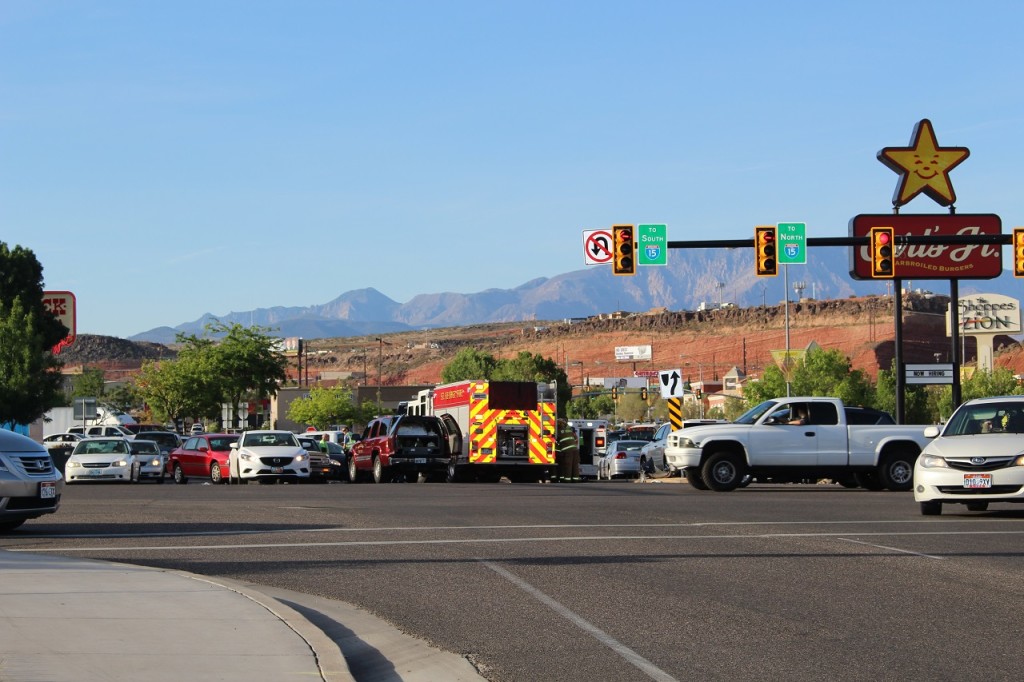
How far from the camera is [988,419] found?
1997cm

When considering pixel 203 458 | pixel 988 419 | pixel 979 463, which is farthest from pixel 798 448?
pixel 203 458

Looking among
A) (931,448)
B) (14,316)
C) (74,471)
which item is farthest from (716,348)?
(931,448)

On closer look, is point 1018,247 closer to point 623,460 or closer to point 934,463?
point 934,463

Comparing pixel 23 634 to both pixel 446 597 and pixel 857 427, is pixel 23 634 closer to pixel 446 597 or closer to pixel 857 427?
pixel 446 597

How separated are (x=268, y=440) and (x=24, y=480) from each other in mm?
20446

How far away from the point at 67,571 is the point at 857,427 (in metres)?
20.3

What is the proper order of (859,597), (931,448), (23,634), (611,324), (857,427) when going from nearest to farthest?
(23,634), (859,597), (931,448), (857,427), (611,324)

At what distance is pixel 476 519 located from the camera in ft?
65.0

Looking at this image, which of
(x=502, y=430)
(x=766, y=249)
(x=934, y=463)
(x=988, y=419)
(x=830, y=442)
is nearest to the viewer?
(x=934, y=463)

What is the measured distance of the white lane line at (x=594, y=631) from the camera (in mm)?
8162

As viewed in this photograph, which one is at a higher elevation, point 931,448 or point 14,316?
point 14,316

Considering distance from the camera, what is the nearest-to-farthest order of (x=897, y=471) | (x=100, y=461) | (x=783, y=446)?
(x=783, y=446) → (x=897, y=471) → (x=100, y=461)

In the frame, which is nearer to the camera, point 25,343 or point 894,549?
point 894,549

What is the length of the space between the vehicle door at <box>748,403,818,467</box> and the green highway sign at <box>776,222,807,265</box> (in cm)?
659
